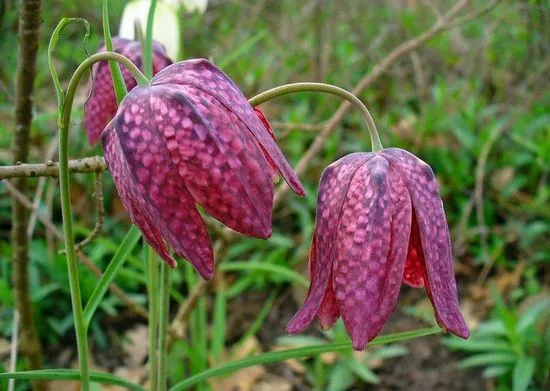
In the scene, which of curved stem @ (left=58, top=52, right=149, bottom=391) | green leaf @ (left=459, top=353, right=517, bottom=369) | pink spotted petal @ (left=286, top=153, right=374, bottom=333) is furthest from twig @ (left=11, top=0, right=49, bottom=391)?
green leaf @ (left=459, top=353, right=517, bottom=369)

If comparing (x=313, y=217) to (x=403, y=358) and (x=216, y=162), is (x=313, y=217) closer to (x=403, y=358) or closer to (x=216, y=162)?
(x=403, y=358)

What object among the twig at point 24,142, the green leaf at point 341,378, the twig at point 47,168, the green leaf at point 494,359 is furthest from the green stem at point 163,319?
the green leaf at point 494,359

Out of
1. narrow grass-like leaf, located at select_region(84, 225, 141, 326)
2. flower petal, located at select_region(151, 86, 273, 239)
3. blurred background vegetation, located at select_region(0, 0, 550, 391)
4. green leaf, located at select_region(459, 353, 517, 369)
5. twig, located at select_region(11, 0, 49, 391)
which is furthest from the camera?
blurred background vegetation, located at select_region(0, 0, 550, 391)

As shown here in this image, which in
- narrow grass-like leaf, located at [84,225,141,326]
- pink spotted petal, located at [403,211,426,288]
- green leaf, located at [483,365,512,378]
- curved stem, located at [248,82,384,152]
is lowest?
green leaf, located at [483,365,512,378]

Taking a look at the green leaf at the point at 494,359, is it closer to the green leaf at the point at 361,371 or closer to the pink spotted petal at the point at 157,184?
the green leaf at the point at 361,371

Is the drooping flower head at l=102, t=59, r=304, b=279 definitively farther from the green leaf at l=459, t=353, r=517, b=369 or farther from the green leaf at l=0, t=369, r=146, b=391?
the green leaf at l=459, t=353, r=517, b=369

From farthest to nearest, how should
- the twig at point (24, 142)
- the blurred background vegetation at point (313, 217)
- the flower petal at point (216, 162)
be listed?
the blurred background vegetation at point (313, 217), the twig at point (24, 142), the flower petal at point (216, 162)

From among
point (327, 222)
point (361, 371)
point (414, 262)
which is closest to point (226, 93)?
point (327, 222)
